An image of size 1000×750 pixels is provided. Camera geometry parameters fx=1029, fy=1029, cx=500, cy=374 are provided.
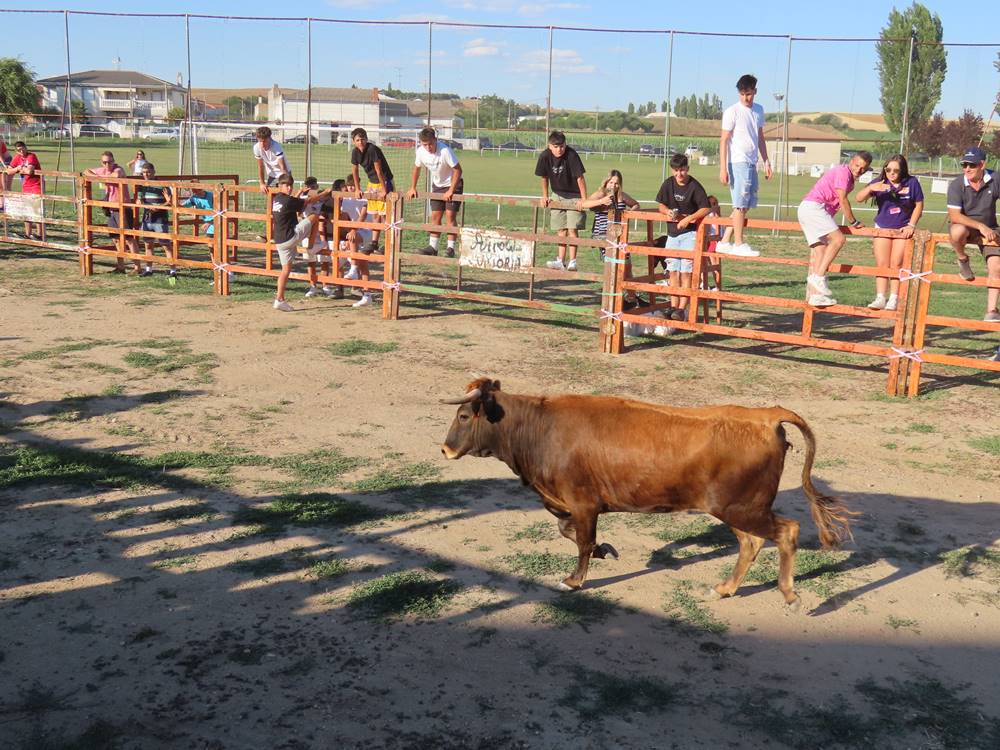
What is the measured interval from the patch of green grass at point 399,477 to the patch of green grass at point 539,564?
4.62ft

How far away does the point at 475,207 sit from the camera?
89.7 ft

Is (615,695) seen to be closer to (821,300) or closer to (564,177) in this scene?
(821,300)

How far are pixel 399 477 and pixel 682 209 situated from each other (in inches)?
227

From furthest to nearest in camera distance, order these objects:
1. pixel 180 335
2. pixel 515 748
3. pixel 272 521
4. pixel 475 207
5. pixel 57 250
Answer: pixel 475 207
pixel 57 250
pixel 180 335
pixel 272 521
pixel 515 748

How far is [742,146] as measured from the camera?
36.3 feet

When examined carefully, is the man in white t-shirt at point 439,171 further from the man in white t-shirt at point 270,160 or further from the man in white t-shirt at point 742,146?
the man in white t-shirt at point 742,146

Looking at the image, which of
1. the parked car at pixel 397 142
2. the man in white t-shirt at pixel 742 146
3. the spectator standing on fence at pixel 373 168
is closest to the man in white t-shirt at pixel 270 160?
the spectator standing on fence at pixel 373 168

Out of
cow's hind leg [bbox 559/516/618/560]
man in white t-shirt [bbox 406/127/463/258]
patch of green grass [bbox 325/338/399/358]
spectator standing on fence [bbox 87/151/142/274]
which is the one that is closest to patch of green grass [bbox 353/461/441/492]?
cow's hind leg [bbox 559/516/618/560]

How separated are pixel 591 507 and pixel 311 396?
15.2 feet

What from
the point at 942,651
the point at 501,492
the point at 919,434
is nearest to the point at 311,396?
the point at 501,492

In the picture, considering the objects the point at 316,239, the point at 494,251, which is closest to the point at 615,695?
the point at 494,251

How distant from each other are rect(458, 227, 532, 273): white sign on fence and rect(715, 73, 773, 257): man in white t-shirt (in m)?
2.53

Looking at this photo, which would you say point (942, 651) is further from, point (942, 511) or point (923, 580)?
point (942, 511)

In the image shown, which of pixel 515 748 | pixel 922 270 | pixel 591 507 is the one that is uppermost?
pixel 922 270
